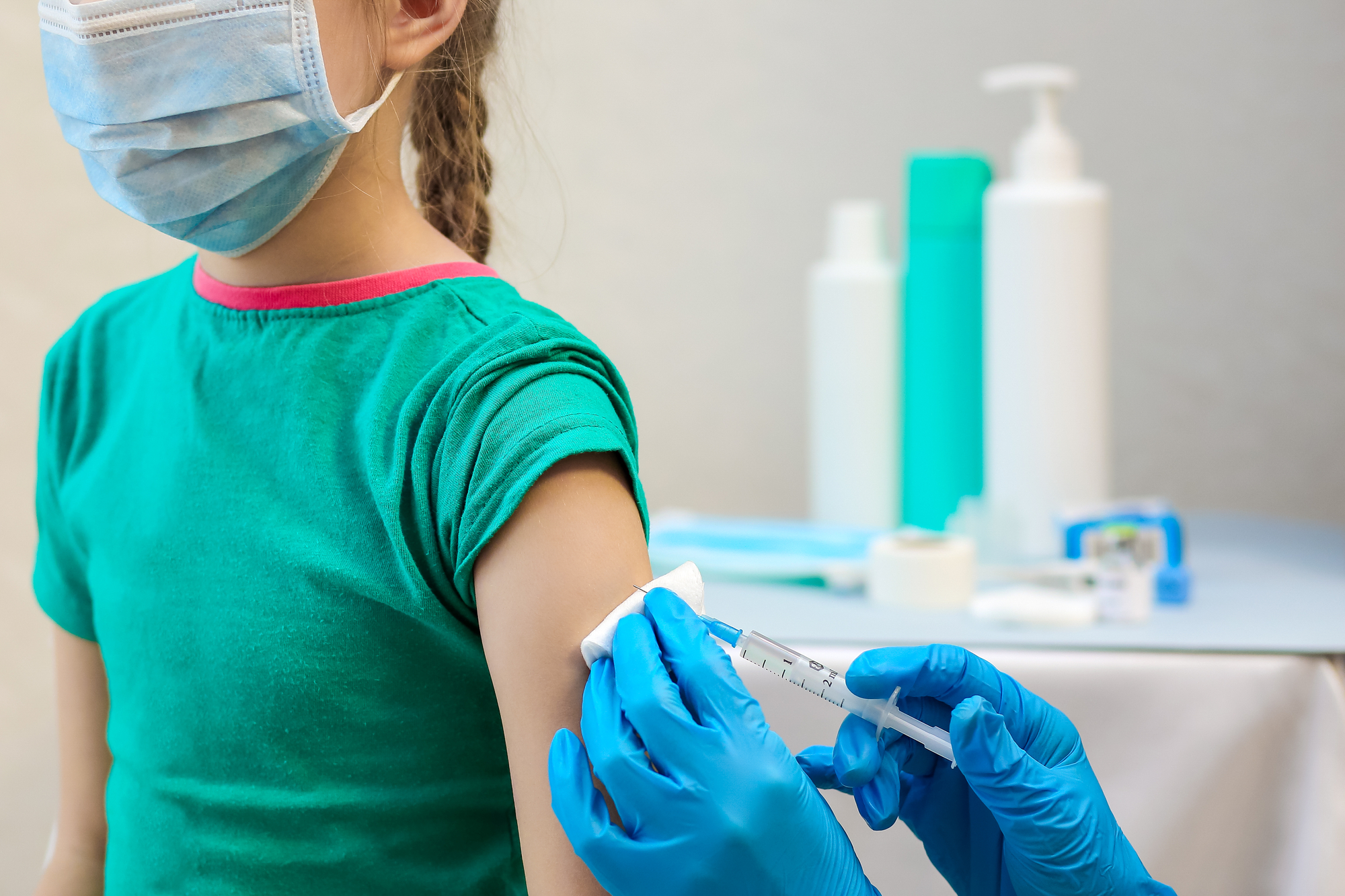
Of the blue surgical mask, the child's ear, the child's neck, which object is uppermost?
the child's ear

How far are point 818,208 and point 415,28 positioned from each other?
115 centimetres

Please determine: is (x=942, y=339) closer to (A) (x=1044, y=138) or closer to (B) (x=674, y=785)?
(A) (x=1044, y=138)

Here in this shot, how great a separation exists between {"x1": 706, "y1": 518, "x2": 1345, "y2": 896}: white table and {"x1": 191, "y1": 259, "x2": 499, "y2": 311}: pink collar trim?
1.55ft

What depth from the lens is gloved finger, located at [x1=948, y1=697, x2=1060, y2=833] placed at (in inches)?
22.1

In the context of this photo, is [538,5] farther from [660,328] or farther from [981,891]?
[981,891]

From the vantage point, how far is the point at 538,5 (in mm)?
1398

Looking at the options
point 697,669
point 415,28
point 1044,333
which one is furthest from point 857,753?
point 1044,333

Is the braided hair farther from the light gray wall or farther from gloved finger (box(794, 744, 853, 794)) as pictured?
the light gray wall

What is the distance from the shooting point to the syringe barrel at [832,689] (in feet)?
1.99

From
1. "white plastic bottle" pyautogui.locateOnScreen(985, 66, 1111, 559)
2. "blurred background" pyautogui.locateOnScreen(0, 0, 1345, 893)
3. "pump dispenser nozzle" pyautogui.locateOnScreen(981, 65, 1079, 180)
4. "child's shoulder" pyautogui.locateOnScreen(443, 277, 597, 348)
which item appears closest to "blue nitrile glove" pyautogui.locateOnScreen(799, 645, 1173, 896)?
"child's shoulder" pyautogui.locateOnScreen(443, 277, 597, 348)

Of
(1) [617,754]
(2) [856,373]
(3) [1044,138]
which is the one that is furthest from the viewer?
(2) [856,373]

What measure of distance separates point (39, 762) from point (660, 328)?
1113 millimetres

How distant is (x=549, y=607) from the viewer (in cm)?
49

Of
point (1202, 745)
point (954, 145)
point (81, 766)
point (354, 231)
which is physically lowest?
point (1202, 745)
